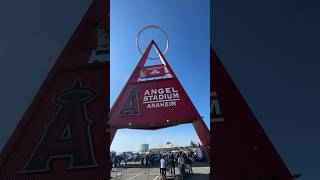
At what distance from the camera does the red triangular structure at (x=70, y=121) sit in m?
1.98

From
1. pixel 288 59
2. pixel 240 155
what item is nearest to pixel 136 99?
pixel 240 155

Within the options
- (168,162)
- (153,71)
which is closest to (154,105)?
(153,71)

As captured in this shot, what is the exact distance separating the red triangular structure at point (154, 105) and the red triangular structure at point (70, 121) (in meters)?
0.19

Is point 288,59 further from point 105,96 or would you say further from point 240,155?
point 105,96

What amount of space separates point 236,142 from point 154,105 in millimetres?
524

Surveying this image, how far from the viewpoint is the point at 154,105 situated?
1823 mm

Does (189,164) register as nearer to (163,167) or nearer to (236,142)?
(163,167)

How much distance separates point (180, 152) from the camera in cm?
183

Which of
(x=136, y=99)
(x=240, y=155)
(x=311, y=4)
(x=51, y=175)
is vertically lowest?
(x=51, y=175)

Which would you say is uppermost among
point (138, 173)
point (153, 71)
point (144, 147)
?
point (153, 71)

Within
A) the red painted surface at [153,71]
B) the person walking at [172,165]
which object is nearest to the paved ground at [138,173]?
the person walking at [172,165]

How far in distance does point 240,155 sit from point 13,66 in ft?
5.48

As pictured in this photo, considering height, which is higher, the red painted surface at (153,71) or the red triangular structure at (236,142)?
the red painted surface at (153,71)

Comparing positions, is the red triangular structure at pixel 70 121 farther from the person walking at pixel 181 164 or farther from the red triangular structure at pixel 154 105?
the person walking at pixel 181 164
